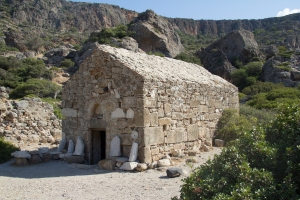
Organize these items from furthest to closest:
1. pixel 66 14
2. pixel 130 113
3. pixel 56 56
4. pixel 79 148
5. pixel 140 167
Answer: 1. pixel 66 14
2. pixel 56 56
3. pixel 79 148
4. pixel 130 113
5. pixel 140 167

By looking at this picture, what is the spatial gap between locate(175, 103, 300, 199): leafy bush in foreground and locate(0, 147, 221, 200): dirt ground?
1776mm

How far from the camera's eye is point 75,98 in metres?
9.40

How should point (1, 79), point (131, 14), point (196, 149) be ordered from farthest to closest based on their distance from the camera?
point (131, 14)
point (1, 79)
point (196, 149)

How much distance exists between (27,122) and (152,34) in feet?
96.7

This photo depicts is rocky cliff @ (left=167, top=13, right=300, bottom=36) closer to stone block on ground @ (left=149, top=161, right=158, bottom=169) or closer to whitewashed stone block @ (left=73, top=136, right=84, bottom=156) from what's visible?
whitewashed stone block @ (left=73, top=136, right=84, bottom=156)

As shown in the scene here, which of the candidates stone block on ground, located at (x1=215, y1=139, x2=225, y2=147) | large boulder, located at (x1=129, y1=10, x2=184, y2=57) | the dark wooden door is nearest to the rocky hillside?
large boulder, located at (x1=129, y1=10, x2=184, y2=57)

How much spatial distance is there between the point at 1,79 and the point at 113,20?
57.8 meters

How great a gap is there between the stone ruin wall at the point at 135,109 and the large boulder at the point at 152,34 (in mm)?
30384

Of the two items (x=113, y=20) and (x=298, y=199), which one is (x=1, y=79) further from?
(x=113, y=20)

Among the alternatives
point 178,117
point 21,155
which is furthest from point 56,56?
point 178,117

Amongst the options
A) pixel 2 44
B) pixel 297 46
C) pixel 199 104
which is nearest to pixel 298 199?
pixel 199 104

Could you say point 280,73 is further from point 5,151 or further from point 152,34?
point 5,151

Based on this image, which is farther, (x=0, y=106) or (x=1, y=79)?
(x=1, y=79)

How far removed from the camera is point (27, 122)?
12.7 meters
